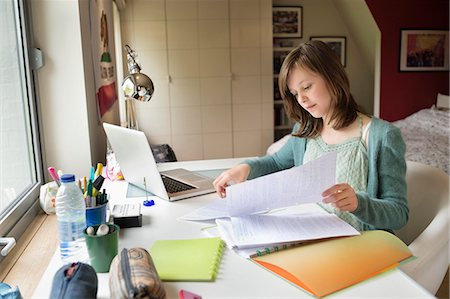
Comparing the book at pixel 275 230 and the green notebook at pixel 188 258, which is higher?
the book at pixel 275 230

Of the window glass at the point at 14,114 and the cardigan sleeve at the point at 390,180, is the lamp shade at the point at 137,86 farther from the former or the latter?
the cardigan sleeve at the point at 390,180

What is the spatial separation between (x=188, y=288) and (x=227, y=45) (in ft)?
13.8

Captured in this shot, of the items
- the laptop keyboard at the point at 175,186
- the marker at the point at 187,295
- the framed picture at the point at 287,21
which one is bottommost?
the laptop keyboard at the point at 175,186

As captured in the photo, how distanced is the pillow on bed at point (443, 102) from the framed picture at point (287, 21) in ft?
5.69

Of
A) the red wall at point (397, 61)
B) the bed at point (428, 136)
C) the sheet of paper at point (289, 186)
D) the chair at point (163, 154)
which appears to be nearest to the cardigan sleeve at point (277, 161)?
the sheet of paper at point (289, 186)

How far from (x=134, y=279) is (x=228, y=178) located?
0.76 meters

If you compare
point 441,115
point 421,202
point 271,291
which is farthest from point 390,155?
point 441,115

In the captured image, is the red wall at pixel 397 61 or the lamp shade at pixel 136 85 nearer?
the lamp shade at pixel 136 85

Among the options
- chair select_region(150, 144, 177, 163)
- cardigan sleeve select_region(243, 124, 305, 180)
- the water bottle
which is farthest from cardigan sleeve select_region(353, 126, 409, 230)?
chair select_region(150, 144, 177, 163)

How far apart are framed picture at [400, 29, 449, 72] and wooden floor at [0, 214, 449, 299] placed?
14.2 feet

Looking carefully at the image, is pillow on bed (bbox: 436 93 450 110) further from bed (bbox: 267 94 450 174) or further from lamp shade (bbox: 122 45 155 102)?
lamp shade (bbox: 122 45 155 102)

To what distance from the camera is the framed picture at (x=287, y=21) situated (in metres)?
5.02

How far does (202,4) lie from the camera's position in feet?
15.4

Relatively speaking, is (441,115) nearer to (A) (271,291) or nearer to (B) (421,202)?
(B) (421,202)
